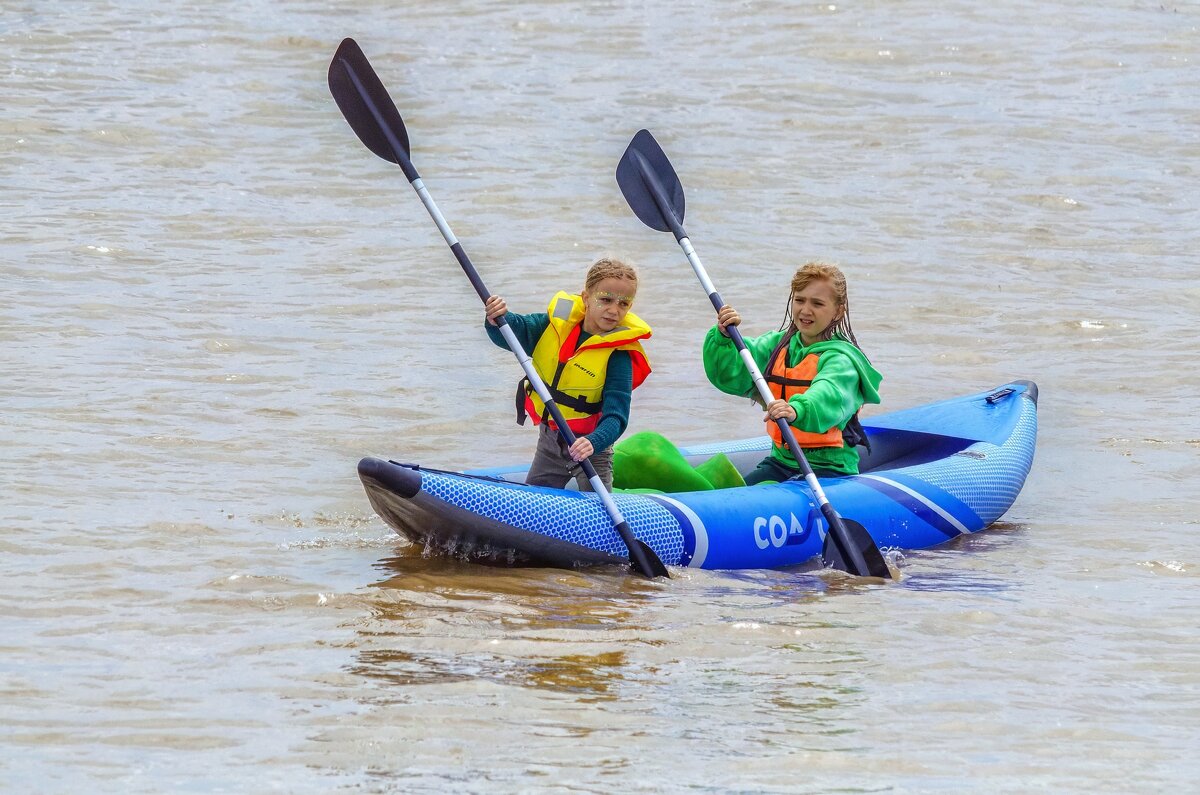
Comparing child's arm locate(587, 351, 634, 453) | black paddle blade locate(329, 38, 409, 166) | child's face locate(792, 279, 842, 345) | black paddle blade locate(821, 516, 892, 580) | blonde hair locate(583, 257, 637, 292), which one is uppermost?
black paddle blade locate(329, 38, 409, 166)

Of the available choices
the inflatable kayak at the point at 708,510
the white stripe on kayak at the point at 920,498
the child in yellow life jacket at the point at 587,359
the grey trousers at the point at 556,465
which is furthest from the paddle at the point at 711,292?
the grey trousers at the point at 556,465

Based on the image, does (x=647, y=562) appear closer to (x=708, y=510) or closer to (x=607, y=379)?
(x=708, y=510)

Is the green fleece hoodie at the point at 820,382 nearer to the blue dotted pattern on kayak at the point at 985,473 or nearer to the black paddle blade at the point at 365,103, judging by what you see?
the blue dotted pattern on kayak at the point at 985,473

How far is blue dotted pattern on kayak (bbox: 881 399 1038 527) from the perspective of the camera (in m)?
5.99

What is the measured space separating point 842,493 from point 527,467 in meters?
1.14

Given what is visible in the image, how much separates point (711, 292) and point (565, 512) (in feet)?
3.98

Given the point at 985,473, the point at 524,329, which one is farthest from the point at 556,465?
the point at 985,473

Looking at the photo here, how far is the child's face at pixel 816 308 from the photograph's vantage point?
5.76 metres

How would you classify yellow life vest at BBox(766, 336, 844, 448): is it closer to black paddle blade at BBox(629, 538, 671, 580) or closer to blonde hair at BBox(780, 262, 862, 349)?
blonde hair at BBox(780, 262, 862, 349)

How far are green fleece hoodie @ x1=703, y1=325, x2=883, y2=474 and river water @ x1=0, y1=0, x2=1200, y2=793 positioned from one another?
1.70 feet

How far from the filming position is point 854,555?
5344 mm

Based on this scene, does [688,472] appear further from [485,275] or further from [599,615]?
[485,275]

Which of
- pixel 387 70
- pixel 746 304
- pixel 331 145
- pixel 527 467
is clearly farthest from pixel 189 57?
pixel 527 467

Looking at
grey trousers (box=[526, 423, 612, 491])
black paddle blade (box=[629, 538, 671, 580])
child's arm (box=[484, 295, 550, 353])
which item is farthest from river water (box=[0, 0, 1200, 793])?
child's arm (box=[484, 295, 550, 353])
